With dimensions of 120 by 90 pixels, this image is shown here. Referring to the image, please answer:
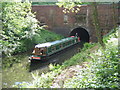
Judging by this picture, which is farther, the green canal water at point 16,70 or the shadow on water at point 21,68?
the shadow on water at point 21,68

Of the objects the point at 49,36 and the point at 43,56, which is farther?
the point at 49,36

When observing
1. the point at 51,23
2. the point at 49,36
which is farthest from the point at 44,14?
the point at 49,36

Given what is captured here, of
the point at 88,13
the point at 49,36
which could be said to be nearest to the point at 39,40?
the point at 49,36

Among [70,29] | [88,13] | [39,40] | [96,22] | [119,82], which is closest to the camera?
[119,82]

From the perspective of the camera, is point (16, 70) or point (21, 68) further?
point (21, 68)

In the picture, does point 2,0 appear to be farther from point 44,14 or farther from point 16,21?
point 44,14

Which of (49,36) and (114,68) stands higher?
(49,36)

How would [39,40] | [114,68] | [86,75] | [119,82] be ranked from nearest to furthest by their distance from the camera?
[119,82] → [114,68] → [86,75] → [39,40]

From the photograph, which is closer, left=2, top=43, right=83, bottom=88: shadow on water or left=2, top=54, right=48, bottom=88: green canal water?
left=2, top=54, right=48, bottom=88: green canal water

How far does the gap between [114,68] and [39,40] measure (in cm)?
1521

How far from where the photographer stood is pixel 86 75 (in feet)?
14.6

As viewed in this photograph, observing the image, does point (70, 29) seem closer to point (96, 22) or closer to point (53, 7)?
point (53, 7)

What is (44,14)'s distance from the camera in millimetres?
22047

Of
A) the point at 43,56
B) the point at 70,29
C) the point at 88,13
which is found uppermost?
the point at 88,13
